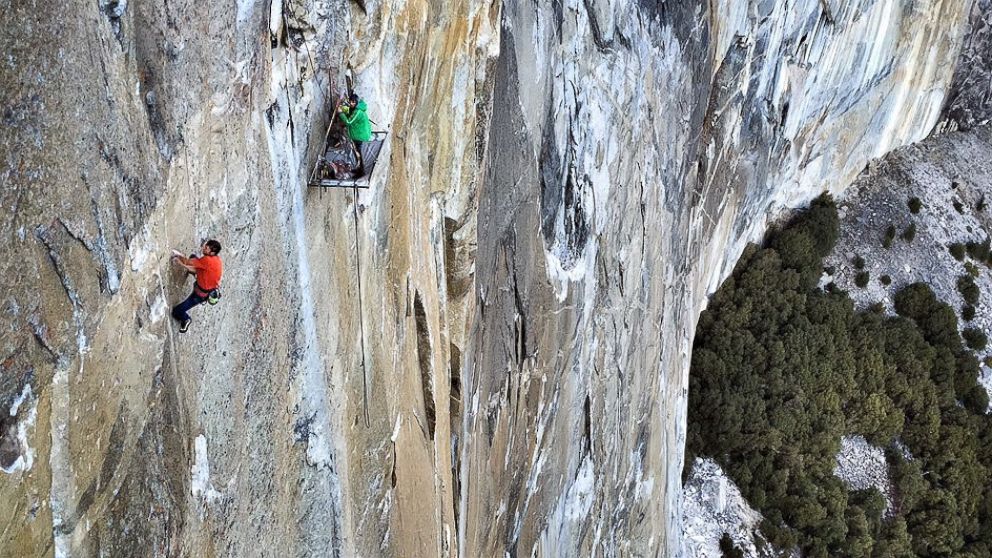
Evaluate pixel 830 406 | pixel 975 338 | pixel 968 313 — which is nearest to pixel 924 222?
pixel 968 313

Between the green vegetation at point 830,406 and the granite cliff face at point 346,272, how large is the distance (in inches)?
293

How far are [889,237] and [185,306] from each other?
3049 cm

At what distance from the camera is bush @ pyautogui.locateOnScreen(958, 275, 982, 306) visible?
3061cm

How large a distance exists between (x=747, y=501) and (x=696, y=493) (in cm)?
170

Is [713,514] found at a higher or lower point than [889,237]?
lower

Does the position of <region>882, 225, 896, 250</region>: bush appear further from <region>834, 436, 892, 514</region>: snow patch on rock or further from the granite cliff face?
the granite cliff face

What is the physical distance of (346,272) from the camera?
775cm

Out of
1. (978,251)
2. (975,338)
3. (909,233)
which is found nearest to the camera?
(975,338)

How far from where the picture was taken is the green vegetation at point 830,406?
82.3 ft

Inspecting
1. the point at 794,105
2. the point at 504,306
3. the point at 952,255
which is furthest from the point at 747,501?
the point at 504,306

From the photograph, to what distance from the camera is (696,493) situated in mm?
24719

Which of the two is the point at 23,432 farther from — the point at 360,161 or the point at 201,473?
the point at 360,161

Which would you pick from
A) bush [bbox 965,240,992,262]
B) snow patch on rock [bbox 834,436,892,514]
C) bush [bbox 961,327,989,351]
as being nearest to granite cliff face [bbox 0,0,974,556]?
snow patch on rock [bbox 834,436,892,514]

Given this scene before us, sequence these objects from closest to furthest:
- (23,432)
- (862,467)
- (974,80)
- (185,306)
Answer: (23,432)
(185,306)
(862,467)
(974,80)
